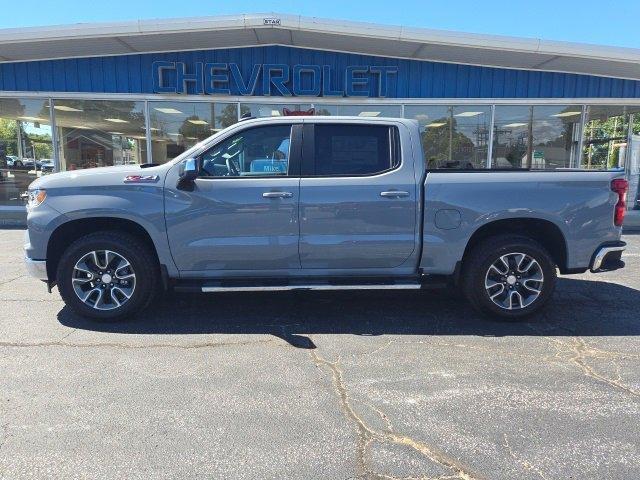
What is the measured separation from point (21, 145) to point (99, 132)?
2.27 meters

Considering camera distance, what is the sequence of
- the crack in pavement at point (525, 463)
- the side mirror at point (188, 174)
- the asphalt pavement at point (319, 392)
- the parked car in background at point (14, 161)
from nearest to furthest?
the crack in pavement at point (525, 463) < the asphalt pavement at point (319, 392) < the side mirror at point (188, 174) < the parked car in background at point (14, 161)

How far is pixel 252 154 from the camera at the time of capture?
188 inches

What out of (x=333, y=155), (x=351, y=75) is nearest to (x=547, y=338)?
(x=333, y=155)

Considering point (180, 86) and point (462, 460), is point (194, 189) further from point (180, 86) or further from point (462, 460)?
point (180, 86)

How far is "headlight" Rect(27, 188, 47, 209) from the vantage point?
15.0ft

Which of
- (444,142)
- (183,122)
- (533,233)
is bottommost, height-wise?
(533,233)

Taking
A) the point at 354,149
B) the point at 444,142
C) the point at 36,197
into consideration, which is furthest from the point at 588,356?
the point at 444,142

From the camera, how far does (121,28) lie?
1069 centimetres

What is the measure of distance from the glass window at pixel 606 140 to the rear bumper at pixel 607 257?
31.7ft

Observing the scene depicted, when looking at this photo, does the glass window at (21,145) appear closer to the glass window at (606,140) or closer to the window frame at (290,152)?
the window frame at (290,152)

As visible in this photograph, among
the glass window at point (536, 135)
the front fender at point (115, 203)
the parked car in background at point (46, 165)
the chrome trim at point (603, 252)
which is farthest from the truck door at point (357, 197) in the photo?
the parked car in background at point (46, 165)

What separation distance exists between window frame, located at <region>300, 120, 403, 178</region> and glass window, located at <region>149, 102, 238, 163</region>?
819 cm

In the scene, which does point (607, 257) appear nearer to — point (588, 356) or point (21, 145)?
point (588, 356)

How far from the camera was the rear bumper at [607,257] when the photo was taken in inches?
189
